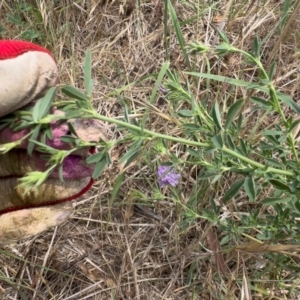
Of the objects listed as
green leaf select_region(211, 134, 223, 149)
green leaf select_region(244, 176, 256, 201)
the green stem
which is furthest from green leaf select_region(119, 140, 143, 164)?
green leaf select_region(244, 176, 256, 201)

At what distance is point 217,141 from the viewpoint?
0.99 meters

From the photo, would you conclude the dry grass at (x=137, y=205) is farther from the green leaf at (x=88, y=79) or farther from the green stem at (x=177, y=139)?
the green leaf at (x=88, y=79)

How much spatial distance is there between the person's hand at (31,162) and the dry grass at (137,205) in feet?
1.35

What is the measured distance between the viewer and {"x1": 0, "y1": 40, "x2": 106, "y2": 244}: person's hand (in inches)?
38.5

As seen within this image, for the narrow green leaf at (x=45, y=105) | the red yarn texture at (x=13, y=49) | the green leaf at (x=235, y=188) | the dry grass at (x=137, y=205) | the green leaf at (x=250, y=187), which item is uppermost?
the red yarn texture at (x=13, y=49)

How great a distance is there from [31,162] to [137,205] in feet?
2.55

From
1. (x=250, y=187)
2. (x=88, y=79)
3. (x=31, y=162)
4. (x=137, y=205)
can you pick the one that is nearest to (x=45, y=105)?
(x=88, y=79)

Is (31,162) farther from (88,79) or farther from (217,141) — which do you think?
(217,141)

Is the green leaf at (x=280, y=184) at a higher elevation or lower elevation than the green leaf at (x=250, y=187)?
lower

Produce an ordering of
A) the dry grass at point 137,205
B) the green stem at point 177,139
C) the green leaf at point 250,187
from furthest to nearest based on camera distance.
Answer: the dry grass at point 137,205
the green leaf at point 250,187
the green stem at point 177,139

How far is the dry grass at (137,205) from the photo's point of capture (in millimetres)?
1666

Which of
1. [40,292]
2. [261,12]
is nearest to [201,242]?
[40,292]

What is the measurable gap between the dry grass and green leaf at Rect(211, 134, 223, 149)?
1.70 feet

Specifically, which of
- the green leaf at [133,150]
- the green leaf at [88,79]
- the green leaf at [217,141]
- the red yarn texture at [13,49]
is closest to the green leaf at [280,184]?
the green leaf at [217,141]
